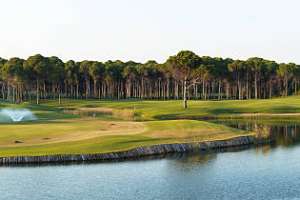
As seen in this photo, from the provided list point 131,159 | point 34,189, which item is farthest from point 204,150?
point 34,189

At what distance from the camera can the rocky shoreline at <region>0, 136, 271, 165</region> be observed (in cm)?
5825

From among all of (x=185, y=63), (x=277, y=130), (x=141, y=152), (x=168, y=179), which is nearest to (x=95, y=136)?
(x=141, y=152)

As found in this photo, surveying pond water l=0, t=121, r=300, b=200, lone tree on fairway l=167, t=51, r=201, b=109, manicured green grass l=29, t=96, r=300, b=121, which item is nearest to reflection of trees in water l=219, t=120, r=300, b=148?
pond water l=0, t=121, r=300, b=200

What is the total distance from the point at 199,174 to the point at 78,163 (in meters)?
13.6

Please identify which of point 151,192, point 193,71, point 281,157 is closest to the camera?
point 151,192

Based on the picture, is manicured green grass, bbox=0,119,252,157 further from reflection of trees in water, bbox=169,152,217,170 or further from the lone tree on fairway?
the lone tree on fairway

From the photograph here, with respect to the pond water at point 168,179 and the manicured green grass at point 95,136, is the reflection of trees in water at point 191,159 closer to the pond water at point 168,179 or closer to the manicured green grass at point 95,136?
the pond water at point 168,179

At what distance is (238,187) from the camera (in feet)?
156

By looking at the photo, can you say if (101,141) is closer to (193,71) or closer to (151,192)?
(151,192)

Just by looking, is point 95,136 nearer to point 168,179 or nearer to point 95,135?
point 95,135

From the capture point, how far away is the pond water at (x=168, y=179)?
45.5m

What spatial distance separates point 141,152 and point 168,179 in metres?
12.8

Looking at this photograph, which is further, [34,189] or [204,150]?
[204,150]

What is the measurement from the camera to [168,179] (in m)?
52.0
